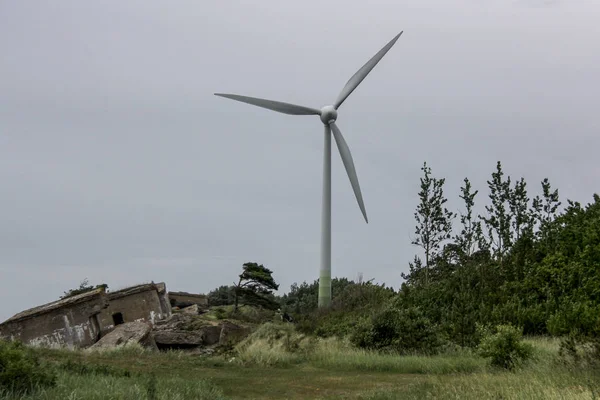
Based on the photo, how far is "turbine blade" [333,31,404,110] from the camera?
3528cm

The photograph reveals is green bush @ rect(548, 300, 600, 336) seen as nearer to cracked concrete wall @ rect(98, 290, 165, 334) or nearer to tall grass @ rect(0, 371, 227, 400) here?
tall grass @ rect(0, 371, 227, 400)

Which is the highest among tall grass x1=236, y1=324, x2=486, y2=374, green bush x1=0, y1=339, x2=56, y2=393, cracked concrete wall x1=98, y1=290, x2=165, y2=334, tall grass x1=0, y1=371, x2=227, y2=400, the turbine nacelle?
the turbine nacelle

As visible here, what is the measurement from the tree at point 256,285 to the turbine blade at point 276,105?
8.95 m

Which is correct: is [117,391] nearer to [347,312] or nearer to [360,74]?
[347,312]

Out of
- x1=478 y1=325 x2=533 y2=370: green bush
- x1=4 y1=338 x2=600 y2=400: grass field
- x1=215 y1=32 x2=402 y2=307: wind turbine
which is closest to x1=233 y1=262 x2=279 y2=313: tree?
x1=215 y1=32 x2=402 y2=307: wind turbine

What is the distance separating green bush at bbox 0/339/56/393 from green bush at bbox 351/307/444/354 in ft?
43.4

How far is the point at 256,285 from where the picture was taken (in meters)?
35.0

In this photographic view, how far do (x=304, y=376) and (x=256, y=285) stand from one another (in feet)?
59.1

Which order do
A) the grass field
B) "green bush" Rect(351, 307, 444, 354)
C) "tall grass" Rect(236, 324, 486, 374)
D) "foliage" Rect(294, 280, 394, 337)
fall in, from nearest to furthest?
the grass field → "tall grass" Rect(236, 324, 486, 374) → "green bush" Rect(351, 307, 444, 354) → "foliage" Rect(294, 280, 394, 337)

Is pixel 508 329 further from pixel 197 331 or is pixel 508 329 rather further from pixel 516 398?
pixel 197 331

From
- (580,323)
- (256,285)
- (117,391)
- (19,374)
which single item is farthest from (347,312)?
(19,374)

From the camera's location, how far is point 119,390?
10.2 meters

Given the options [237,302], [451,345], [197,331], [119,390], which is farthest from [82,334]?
[119,390]

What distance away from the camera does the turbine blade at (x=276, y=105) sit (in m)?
35.7
